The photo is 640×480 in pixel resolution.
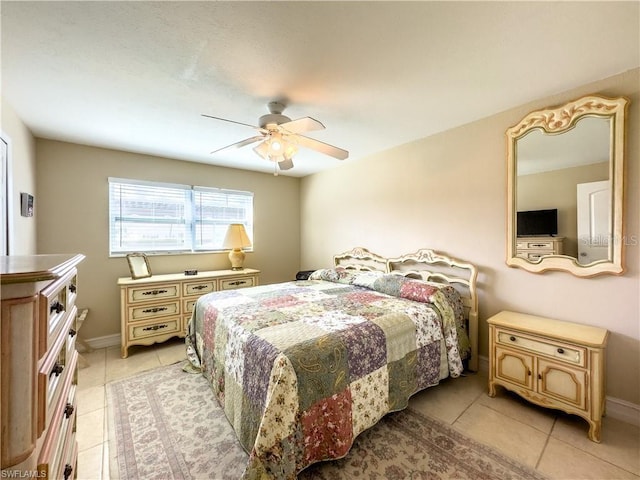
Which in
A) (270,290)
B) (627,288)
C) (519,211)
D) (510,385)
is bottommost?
(510,385)

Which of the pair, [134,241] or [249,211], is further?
[249,211]

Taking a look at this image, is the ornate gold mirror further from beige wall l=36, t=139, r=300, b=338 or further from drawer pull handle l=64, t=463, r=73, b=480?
beige wall l=36, t=139, r=300, b=338

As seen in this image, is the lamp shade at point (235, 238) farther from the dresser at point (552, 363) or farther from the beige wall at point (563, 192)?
the beige wall at point (563, 192)

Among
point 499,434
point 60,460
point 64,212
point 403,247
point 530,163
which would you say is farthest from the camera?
point 403,247

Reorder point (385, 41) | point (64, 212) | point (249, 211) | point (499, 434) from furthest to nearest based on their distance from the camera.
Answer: point (249, 211), point (64, 212), point (499, 434), point (385, 41)

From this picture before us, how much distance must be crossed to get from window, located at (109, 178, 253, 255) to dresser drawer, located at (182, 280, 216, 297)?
65cm

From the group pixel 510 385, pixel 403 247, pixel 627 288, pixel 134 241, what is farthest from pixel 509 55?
pixel 134 241

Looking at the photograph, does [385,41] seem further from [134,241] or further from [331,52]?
[134,241]

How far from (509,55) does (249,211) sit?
145 inches

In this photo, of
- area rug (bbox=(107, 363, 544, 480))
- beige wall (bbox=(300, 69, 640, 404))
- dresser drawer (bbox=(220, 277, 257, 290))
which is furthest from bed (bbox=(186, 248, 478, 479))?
dresser drawer (bbox=(220, 277, 257, 290))

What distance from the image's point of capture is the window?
11.1 ft

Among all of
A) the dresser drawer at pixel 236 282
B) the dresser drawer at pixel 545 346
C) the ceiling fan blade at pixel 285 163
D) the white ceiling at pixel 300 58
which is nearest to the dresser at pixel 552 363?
the dresser drawer at pixel 545 346

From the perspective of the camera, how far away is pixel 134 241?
3473mm

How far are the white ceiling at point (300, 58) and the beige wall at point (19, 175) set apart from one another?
0.56 ft
